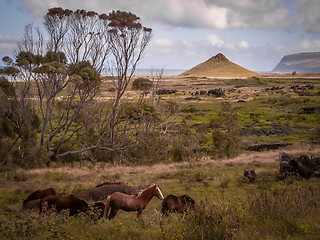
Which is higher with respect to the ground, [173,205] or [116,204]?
[116,204]

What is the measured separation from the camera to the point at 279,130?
1967 inches

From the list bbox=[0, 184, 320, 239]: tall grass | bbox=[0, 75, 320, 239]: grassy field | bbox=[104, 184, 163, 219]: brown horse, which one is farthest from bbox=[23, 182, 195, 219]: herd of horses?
bbox=[0, 184, 320, 239]: tall grass

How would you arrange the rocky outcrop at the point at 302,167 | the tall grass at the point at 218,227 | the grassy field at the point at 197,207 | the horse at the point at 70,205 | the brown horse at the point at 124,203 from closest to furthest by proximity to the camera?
the tall grass at the point at 218,227, the grassy field at the point at 197,207, the brown horse at the point at 124,203, the horse at the point at 70,205, the rocky outcrop at the point at 302,167

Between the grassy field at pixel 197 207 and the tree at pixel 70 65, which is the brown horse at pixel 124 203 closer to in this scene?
the grassy field at pixel 197 207

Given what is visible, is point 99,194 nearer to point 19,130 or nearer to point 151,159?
point 151,159

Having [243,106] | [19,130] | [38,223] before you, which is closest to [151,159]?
[19,130]

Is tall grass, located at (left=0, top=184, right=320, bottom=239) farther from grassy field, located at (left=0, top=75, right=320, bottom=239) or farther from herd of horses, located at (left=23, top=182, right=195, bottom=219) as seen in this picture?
herd of horses, located at (left=23, top=182, right=195, bottom=219)

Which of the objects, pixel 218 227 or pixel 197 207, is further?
pixel 197 207

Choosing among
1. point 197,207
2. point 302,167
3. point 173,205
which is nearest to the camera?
point 197,207

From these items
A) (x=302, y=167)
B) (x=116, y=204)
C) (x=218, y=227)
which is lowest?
(x=302, y=167)

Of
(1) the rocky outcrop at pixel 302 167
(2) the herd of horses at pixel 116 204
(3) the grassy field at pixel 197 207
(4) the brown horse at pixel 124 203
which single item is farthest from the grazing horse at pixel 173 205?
(1) the rocky outcrop at pixel 302 167

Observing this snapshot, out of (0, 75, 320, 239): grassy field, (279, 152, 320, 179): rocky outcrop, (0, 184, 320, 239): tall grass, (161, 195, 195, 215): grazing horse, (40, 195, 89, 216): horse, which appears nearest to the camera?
(0, 184, 320, 239): tall grass

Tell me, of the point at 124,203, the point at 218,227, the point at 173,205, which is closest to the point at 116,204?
the point at 124,203

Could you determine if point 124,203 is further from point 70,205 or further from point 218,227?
point 218,227
